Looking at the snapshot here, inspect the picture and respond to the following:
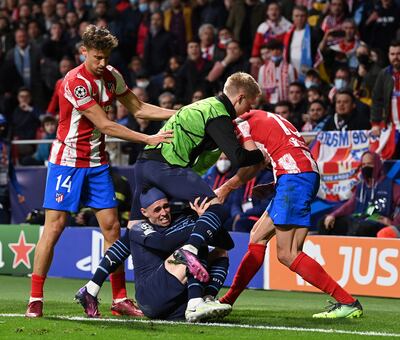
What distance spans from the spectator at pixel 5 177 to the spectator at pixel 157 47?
3.49 meters

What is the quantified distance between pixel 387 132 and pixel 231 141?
5.50 m

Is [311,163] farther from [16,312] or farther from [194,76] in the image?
[194,76]

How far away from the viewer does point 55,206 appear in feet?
29.5

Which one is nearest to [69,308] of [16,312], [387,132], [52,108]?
[16,312]

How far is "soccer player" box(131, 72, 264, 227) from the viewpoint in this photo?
8.39 m

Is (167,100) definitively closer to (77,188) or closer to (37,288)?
(77,188)

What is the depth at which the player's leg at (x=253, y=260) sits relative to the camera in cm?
929

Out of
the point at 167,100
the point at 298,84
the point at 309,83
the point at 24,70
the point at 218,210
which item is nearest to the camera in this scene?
the point at 218,210

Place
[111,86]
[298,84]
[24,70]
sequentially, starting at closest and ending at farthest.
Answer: [111,86], [298,84], [24,70]

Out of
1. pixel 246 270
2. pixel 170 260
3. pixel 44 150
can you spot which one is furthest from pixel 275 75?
pixel 170 260

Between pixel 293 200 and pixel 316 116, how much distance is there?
577 centimetres

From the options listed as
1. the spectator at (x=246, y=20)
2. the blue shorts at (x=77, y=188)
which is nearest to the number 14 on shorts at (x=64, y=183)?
the blue shorts at (x=77, y=188)

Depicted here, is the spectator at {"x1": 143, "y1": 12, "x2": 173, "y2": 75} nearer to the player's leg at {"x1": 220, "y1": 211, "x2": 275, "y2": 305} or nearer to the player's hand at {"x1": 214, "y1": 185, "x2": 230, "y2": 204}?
the player's leg at {"x1": 220, "y1": 211, "x2": 275, "y2": 305}

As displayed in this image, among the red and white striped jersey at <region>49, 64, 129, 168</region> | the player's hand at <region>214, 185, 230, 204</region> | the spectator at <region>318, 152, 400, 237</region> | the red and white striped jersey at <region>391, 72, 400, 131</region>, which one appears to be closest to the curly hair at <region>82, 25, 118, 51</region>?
the red and white striped jersey at <region>49, 64, 129, 168</region>
